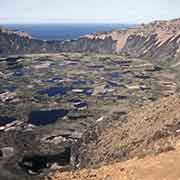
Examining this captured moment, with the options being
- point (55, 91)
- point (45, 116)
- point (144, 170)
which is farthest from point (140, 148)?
point (55, 91)

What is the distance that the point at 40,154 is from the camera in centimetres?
8344

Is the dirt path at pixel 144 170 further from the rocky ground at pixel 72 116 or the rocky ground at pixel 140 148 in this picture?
the rocky ground at pixel 72 116

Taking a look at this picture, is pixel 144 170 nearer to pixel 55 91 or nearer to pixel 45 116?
pixel 45 116

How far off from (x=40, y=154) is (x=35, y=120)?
33.2 metres

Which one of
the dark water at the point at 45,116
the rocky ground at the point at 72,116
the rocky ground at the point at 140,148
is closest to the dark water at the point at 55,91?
the rocky ground at the point at 72,116

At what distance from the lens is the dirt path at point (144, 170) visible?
1702 inches

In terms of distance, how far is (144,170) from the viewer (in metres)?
45.1

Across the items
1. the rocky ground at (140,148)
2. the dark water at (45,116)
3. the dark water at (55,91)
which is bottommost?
the dark water at (55,91)

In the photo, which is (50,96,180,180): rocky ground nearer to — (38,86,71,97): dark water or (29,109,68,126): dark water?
(29,109,68,126): dark water

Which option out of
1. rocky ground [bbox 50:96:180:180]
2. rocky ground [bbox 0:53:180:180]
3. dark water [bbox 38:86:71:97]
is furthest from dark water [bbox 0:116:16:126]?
dark water [bbox 38:86:71:97]

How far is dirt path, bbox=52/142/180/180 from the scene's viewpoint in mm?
43219

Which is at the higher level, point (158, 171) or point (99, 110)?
point (158, 171)

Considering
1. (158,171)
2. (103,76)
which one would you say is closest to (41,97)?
(103,76)

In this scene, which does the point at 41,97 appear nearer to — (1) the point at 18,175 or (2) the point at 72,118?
(2) the point at 72,118
